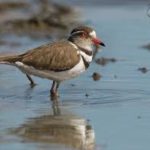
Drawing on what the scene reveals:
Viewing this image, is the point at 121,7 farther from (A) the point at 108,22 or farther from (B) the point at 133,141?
(B) the point at 133,141

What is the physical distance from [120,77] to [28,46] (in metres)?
3.12

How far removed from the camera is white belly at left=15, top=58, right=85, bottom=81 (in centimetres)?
1096

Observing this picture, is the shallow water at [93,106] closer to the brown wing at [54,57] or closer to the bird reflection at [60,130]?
the bird reflection at [60,130]

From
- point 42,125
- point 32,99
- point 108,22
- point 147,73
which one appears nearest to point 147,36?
point 108,22

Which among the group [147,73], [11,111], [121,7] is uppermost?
[11,111]

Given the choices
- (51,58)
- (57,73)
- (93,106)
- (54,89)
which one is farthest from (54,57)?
(93,106)

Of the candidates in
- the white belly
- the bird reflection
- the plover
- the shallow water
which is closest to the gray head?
the plover

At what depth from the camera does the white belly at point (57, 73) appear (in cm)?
1096

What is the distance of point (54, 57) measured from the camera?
36.5 ft

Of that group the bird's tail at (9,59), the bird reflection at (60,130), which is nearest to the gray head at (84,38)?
the bird's tail at (9,59)

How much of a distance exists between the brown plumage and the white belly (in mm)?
42

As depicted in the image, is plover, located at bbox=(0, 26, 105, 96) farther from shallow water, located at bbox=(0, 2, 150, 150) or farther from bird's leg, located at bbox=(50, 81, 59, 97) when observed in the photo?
shallow water, located at bbox=(0, 2, 150, 150)

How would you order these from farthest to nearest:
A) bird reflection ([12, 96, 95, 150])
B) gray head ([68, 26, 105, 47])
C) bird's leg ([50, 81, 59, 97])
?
gray head ([68, 26, 105, 47]) → bird's leg ([50, 81, 59, 97]) → bird reflection ([12, 96, 95, 150])

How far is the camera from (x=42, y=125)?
30.6 feet
